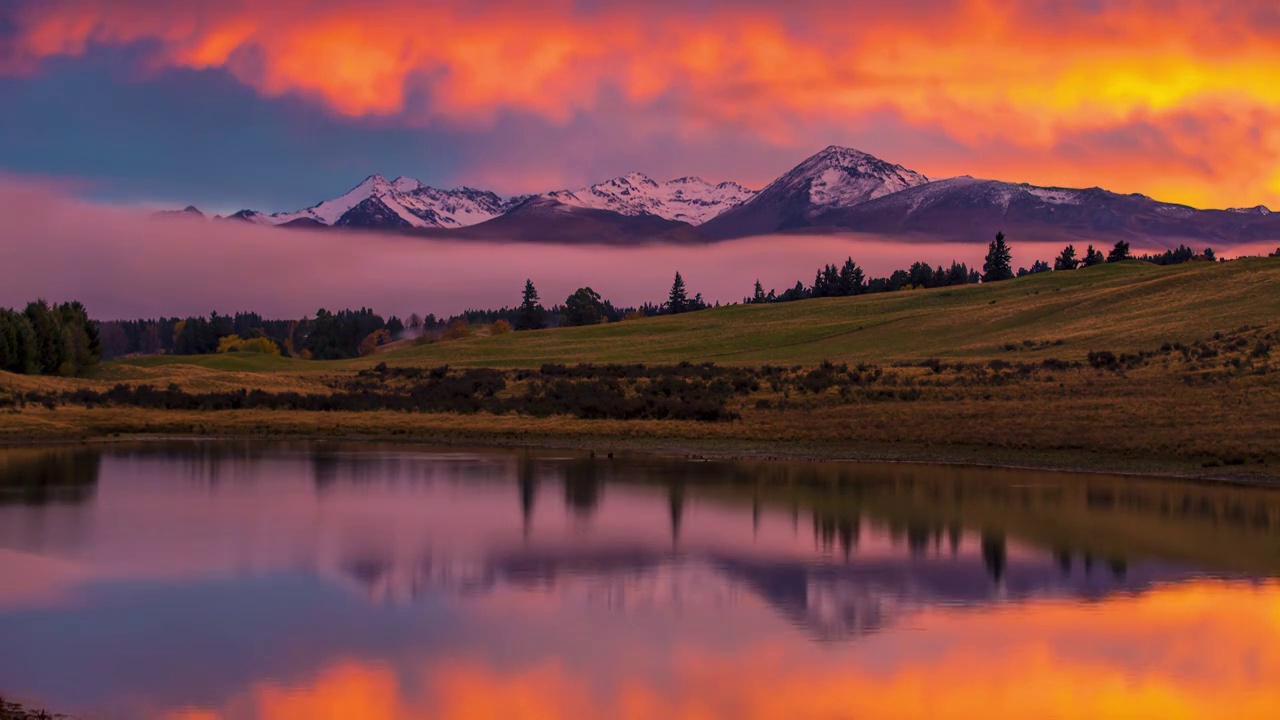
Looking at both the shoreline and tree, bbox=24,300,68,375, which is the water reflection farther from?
tree, bbox=24,300,68,375

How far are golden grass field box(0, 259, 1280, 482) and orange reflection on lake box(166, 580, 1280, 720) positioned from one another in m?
24.7

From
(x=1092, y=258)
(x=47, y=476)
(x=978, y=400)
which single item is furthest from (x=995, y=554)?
(x=1092, y=258)

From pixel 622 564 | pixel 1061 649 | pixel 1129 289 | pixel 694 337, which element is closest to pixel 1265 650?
pixel 1061 649

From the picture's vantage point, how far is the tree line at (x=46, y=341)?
95.6m

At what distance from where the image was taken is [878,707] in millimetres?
18234

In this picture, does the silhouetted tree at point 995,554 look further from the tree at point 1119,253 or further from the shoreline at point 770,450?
the tree at point 1119,253

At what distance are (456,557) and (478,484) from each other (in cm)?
1475

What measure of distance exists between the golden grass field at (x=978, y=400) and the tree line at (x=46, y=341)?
10.3 feet

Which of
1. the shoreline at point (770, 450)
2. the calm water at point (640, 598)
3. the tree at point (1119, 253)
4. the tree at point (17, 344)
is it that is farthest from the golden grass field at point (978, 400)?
the tree at point (1119, 253)

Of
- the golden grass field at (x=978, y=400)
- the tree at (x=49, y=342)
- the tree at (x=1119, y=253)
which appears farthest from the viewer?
the tree at (x=1119, y=253)

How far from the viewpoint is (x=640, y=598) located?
2577cm

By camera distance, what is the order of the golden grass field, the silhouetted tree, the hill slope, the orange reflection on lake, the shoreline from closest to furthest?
1. the orange reflection on lake
2. the silhouetted tree
3. the shoreline
4. the golden grass field
5. the hill slope

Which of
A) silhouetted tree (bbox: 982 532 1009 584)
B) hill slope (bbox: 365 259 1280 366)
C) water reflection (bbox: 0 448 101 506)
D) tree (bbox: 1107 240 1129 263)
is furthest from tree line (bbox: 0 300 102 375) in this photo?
tree (bbox: 1107 240 1129 263)

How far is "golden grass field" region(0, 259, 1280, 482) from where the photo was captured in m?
51.1
